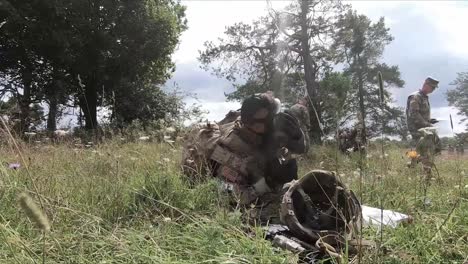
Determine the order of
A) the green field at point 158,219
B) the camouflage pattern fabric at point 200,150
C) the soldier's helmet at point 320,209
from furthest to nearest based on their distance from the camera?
1. the camouflage pattern fabric at point 200,150
2. the soldier's helmet at point 320,209
3. the green field at point 158,219

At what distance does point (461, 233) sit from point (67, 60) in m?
14.6

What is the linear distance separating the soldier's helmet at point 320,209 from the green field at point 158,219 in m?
0.14

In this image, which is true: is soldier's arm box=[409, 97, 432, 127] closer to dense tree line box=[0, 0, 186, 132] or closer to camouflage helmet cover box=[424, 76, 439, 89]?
camouflage helmet cover box=[424, 76, 439, 89]

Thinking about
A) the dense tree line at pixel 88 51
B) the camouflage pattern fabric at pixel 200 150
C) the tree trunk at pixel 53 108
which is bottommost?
the camouflage pattern fabric at pixel 200 150

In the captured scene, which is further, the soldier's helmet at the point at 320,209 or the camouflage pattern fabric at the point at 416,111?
the camouflage pattern fabric at the point at 416,111

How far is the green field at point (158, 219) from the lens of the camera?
189 cm

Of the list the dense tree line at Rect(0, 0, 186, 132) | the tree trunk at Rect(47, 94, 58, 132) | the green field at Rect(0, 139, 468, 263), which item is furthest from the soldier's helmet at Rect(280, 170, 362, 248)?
the dense tree line at Rect(0, 0, 186, 132)

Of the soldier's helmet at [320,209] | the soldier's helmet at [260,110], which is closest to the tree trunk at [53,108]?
the soldier's helmet at [260,110]

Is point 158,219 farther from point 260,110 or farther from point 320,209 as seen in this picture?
point 260,110

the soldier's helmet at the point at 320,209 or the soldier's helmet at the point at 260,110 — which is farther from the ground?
the soldier's helmet at the point at 260,110

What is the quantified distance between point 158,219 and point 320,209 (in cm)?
84

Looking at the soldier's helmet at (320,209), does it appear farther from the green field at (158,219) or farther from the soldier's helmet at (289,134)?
the soldier's helmet at (289,134)

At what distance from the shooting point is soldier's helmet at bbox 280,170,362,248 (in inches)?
83.6

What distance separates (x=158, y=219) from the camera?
241 centimetres
